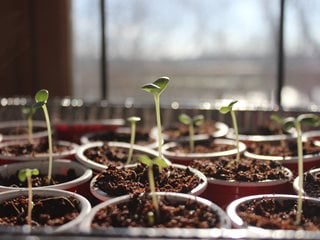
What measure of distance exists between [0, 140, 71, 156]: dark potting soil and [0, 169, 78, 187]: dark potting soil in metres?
0.20

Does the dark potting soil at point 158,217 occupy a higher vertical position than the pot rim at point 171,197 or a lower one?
lower

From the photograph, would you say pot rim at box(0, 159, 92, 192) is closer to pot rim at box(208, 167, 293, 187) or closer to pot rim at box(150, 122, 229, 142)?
pot rim at box(208, 167, 293, 187)

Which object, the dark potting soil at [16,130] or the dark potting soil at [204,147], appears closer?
the dark potting soil at [204,147]

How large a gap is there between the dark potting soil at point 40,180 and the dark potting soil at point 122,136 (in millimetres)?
419

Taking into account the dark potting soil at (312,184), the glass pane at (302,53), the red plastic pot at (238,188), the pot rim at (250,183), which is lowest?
the red plastic pot at (238,188)

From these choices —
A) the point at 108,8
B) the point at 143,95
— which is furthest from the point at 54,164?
the point at 143,95

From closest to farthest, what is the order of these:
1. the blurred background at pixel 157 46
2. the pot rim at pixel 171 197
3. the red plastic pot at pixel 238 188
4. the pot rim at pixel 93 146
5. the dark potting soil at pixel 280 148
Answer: the pot rim at pixel 171 197 < the red plastic pot at pixel 238 188 < the pot rim at pixel 93 146 < the dark potting soil at pixel 280 148 < the blurred background at pixel 157 46

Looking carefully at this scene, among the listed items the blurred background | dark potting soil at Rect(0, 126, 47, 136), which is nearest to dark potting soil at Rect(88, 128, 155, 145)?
dark potting soil at Rect(0, 126, 47, 136)

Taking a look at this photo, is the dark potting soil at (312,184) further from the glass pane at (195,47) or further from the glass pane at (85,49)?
the glass pane at (85,49)

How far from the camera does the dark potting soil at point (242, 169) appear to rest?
113 cm

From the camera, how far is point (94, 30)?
234cm

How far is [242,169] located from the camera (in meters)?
1.20

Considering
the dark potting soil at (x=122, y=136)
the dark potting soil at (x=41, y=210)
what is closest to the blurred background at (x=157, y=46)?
the dark potting soil at (x=122, y=136)

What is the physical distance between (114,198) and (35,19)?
1.59m
